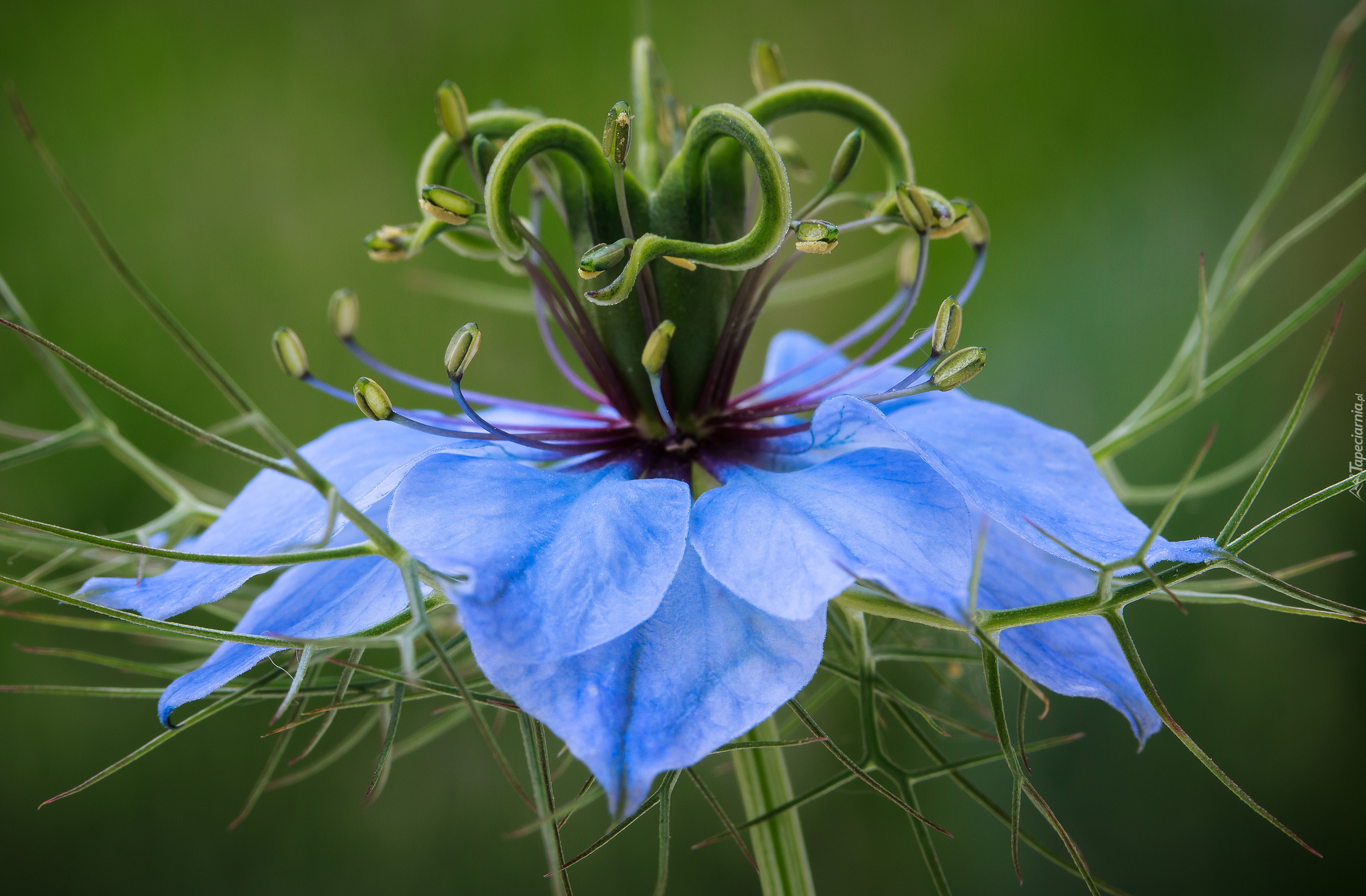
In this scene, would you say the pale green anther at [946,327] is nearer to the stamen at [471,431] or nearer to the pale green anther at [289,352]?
the stamen at [471,431]

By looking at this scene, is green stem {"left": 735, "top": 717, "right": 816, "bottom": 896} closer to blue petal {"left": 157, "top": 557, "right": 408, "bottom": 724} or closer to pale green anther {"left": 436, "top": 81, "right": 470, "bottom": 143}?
blue petal {"left": 157, "top": 557, "right": 408, "bottom": 724}

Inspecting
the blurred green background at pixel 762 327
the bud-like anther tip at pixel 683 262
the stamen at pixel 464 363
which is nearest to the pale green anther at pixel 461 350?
the stamen at pixel 464 363

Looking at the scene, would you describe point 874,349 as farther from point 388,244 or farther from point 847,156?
point 388,244

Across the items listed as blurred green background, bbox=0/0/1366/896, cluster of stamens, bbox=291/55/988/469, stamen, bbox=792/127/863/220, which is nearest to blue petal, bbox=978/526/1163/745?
cluster of stamens, bbox=291/55/988/469

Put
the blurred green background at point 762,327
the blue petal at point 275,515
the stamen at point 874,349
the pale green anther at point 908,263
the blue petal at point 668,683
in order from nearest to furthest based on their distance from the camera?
the blue petal at point 668,683 < the blue petal at point 275,515 < the stamen at point 874,349 < the pale green anther at point 908,263 < the blurred green background at point 762,327

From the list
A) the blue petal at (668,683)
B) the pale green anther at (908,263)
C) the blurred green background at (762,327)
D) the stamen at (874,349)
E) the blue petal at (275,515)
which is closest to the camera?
the blue petal at (668,683)

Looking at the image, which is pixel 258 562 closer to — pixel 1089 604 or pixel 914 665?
pixel 1089 604

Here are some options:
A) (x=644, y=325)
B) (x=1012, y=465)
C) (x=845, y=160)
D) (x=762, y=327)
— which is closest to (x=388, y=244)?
(x=644, y=325)
